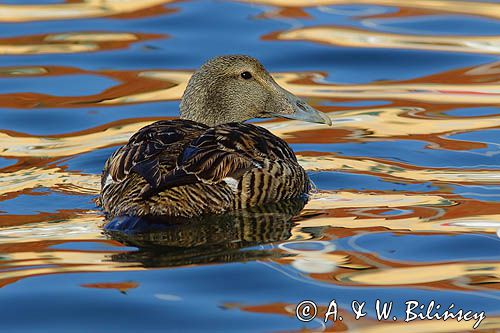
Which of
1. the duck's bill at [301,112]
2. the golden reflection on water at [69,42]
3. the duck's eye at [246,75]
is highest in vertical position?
the duck's eye at [246,75]

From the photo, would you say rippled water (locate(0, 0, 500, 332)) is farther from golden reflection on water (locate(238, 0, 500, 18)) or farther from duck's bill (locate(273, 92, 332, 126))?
duck's bill (locate(273, 92, 332, 126))

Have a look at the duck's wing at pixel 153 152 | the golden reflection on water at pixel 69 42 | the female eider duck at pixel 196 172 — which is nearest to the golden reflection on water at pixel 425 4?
the golden reflection on water at pixel 69 42

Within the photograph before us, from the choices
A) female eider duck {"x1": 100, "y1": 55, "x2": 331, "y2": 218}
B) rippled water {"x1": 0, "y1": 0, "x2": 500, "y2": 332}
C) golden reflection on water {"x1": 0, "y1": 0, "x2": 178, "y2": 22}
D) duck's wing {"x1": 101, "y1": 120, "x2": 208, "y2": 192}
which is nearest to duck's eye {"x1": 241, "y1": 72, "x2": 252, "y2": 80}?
rippled water {"x1": 0, "y1": 0, "x2": 500, "y2": 332}

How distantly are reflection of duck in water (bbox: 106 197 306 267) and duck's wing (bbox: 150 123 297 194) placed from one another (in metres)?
0.23

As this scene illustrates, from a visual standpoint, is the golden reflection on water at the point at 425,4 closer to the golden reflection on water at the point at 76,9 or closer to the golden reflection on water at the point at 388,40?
the golden reflection on water at the point at 388,40

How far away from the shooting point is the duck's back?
7926 mm

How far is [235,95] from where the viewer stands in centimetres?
985

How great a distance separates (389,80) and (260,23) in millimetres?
2634

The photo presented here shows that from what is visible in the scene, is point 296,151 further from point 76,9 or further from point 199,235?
point 76,9

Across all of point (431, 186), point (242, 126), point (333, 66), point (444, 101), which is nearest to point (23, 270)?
point (242, 126)

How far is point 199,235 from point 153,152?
709mm

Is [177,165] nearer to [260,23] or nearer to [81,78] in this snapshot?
[81,78]

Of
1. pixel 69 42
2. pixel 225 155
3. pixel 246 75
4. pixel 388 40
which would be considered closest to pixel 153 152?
pixel 225 155

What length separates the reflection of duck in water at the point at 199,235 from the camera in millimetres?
7367
